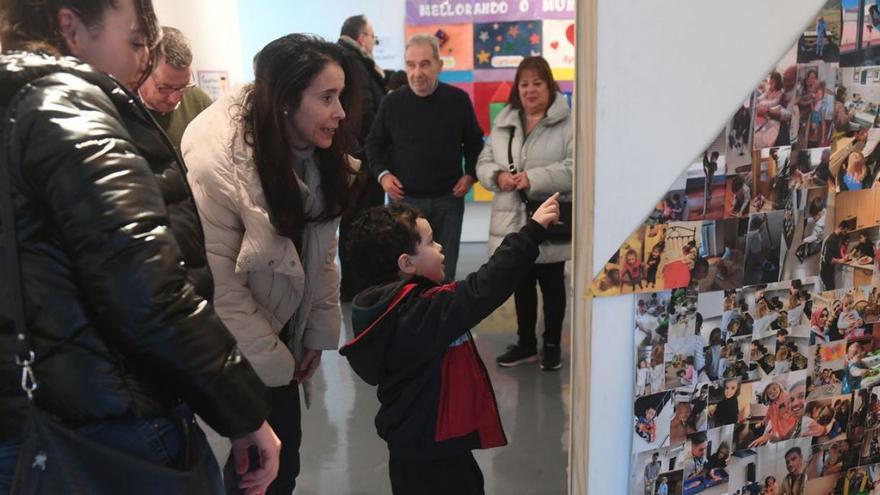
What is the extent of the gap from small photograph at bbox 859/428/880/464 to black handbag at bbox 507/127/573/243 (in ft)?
5.09

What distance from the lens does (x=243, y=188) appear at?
5.07ft

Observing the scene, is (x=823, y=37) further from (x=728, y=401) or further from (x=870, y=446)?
(x=870, y=446)

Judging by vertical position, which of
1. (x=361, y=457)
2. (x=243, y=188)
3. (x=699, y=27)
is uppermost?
(x=699, y=27)

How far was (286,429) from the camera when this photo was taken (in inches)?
69.5

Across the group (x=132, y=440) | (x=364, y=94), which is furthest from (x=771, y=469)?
(x=364, y=94)

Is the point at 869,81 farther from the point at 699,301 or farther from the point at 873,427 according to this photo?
the point at 873,427

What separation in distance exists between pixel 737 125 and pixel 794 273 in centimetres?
36

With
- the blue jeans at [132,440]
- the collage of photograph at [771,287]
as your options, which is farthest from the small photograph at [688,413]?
the blue jeans at [132,440]

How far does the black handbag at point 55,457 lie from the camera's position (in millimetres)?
892

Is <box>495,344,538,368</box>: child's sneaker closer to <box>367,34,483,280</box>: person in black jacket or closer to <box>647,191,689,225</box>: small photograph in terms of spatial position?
<box>367,34,483,280</box>: person in black jacket

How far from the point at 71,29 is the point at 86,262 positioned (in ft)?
1.19

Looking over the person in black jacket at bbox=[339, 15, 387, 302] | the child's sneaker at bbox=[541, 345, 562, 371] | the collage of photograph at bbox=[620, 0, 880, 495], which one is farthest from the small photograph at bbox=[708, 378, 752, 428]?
the person in black jacket at bbox=[339, 15, 387, 302]

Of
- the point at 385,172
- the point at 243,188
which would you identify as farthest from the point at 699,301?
the point at 385,172

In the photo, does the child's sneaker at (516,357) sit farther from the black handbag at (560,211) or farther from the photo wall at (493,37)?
the photo wall at (493,37)
